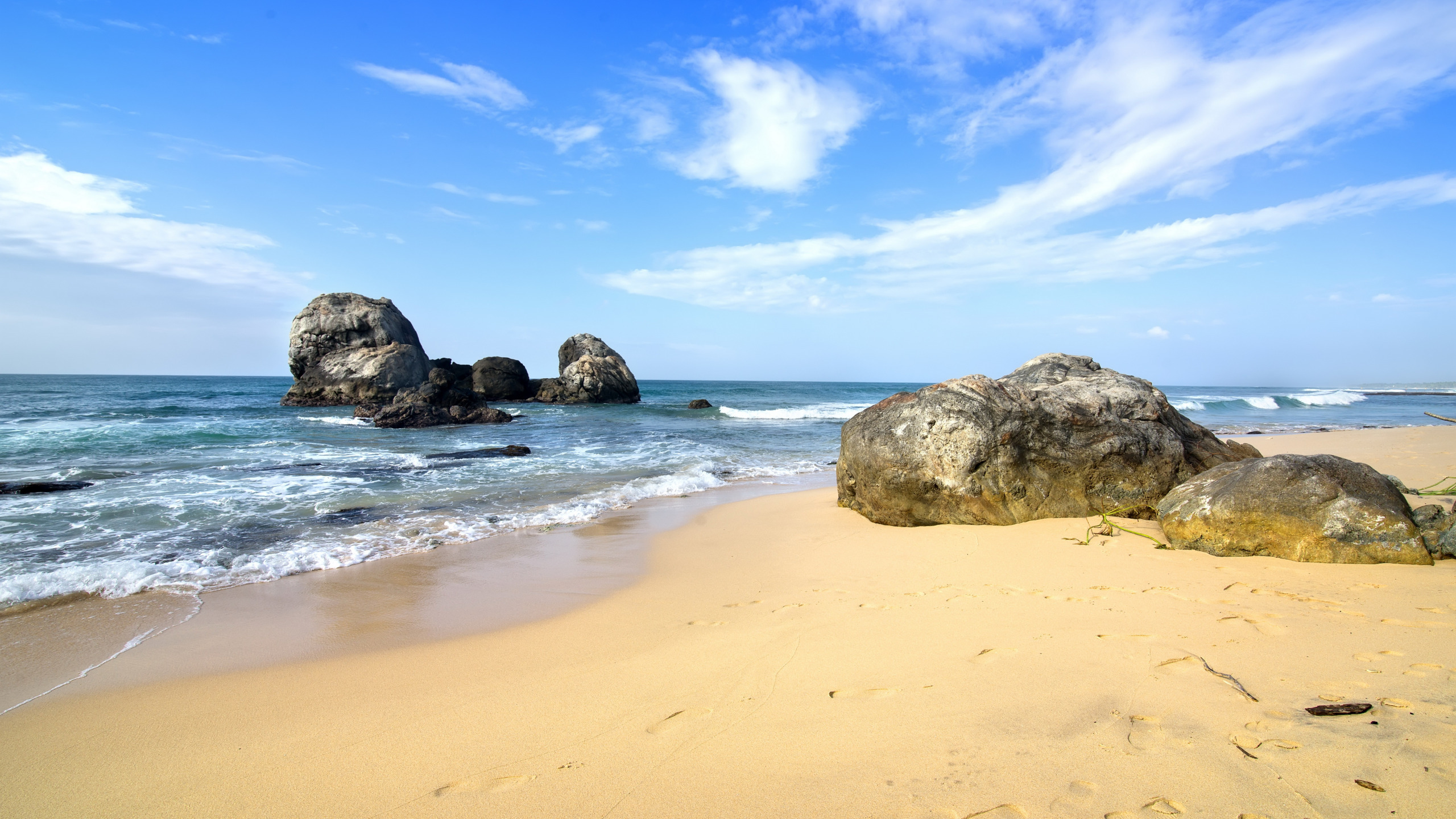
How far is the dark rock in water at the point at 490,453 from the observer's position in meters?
12.3

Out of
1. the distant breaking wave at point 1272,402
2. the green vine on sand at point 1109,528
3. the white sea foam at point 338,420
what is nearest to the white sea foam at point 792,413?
the white sea foam at point 338,420

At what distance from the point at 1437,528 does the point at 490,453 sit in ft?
42.0

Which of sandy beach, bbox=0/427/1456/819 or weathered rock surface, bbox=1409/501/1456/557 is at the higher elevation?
weathered rock surface, bbox=1409/501/1456/557

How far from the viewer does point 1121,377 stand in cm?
636

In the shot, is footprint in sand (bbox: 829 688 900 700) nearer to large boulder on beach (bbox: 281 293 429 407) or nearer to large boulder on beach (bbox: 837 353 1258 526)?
large boulder on beach (bbox: 837 353 1258 526)

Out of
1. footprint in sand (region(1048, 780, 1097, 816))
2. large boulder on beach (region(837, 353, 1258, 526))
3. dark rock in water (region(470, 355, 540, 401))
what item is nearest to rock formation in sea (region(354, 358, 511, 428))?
dark rock in water (region(470, 355, 540, 401))

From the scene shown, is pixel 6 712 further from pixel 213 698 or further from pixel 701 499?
pixel 701 499

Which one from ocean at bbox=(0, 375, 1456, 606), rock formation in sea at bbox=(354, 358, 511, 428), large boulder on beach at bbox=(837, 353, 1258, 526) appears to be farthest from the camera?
rock formation in sea at bbox=(354, 358, 511, 428)

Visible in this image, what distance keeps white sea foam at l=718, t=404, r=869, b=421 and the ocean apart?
12.9ft

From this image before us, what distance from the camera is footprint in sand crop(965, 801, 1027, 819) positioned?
1761 mm

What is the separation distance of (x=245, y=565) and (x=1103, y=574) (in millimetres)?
6412

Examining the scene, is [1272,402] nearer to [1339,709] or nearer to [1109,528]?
[1109,528]

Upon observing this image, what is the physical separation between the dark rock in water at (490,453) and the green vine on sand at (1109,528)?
401 inches

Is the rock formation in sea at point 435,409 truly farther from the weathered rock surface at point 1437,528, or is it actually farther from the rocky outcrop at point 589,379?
the weathered rock surface at point 1437,528
